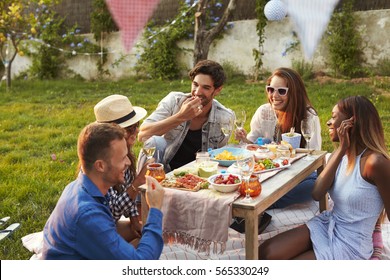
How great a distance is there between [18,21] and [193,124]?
7394 mm

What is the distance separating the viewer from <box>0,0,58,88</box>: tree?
8.68 meters

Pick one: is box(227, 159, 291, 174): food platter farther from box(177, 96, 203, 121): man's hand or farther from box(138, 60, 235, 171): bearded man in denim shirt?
box(138, 60, 235, 171): bearded man in denim shirt

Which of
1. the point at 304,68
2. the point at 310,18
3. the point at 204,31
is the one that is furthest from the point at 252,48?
the point at 310,18

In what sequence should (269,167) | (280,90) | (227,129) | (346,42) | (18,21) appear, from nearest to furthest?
(269,167) < (227,129) < (280,90) < (346,42) < (18,21)

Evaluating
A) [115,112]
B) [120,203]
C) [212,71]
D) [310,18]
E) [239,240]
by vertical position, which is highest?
[310,18]

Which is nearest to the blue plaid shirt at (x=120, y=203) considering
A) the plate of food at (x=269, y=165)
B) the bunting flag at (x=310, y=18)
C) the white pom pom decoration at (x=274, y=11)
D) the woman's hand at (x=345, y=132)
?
the plate of food at (x=269, y=165)

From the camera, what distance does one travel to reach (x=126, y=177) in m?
3.08

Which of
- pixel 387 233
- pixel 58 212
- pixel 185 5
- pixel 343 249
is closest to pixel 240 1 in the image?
pixel 185 5

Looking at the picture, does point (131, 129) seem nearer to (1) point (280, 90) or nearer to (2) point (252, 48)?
(1) point (280, 90)

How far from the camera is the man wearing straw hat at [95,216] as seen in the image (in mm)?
1902

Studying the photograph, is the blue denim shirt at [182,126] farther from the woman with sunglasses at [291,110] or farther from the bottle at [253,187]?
the bottle at [253,187]

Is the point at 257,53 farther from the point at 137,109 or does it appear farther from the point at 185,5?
the point at 137,109

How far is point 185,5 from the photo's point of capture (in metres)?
9.20

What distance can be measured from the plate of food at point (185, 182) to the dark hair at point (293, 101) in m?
1.32
